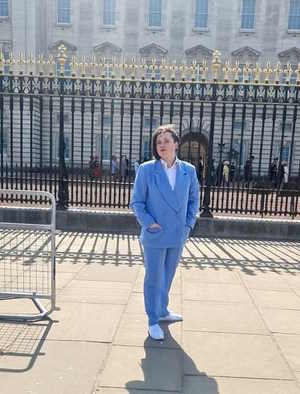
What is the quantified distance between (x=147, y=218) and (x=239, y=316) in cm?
166

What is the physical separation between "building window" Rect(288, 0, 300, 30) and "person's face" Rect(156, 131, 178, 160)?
118ft

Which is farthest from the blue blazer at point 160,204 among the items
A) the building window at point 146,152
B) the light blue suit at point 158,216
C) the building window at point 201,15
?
the building window at point 201,15

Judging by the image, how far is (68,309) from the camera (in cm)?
434

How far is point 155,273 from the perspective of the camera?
371 centimetres

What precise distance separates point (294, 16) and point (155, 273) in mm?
37277

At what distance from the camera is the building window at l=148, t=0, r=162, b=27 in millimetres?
35156

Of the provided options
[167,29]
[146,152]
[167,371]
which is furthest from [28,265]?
[167,29]

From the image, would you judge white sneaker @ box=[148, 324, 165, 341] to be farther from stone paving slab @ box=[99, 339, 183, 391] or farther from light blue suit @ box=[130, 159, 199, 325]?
stone paving slab @ box=[99, 339, 183, 391]

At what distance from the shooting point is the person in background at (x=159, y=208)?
11.9 ft

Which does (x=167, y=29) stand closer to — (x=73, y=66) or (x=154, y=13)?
(x=154, y=13)

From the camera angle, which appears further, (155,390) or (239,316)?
(239,316)

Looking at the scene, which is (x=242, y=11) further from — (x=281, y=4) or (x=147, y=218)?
(x=147, y=218)

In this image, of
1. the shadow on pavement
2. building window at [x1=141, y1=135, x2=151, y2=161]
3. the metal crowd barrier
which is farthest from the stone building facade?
the shadow on pavement

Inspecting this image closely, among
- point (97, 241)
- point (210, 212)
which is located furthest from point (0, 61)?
point (210, 212)
